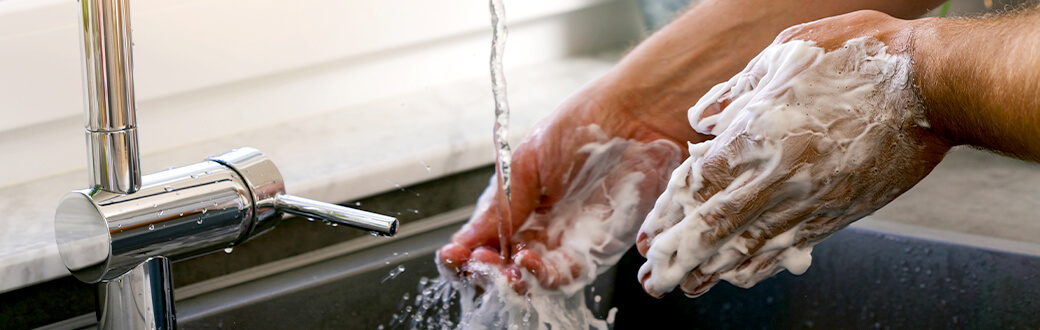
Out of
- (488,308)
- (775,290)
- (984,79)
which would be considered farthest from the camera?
(775,290)

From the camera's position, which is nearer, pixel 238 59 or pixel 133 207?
pixel 133 207

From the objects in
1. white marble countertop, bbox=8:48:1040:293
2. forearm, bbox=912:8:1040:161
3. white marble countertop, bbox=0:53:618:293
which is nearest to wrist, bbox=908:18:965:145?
forearm, bbox=912:8:1040:161

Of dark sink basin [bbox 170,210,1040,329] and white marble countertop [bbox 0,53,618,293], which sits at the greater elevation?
white marble countertop [bbox 0,53,618,293]

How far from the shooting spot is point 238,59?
2.94ft

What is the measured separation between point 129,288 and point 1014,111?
47 cm

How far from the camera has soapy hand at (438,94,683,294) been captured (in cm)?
73

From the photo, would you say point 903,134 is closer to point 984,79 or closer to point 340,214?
point 984,79

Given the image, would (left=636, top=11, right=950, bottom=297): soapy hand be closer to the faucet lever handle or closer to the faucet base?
the faucet lever handle

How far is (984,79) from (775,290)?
1.35 ft

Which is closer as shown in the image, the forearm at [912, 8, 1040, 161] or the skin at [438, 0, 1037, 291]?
the forearm at [912, 8, 1040, 161]

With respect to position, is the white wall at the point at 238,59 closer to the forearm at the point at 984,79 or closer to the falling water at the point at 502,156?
the falling water at the point at 502,156

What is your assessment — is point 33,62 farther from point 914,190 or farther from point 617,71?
point 914,190

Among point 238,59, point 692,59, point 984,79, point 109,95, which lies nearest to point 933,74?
point 984,79

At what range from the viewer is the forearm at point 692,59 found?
2.49 ft
